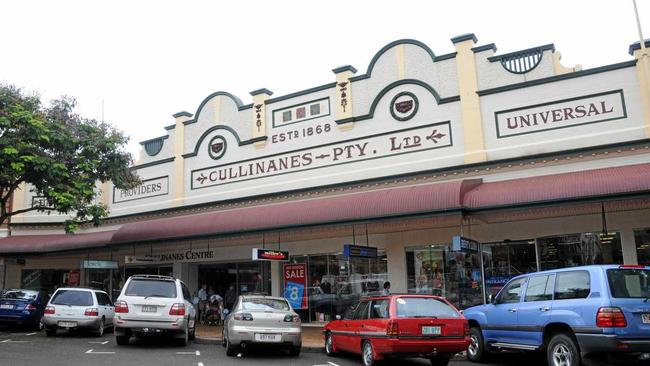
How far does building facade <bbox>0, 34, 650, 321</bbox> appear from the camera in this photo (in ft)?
48.8

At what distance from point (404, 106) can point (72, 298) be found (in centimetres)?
1160

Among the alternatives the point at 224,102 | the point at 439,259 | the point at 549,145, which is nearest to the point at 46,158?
the point at 224,102

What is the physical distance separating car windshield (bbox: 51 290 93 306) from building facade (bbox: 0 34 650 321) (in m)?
3.98

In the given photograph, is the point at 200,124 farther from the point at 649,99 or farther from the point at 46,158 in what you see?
the point at 649,99

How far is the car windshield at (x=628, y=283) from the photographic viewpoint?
9.10 metres

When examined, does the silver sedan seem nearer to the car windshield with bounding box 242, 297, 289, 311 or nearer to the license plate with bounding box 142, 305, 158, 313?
the car windshield with bounding box 242, 297, 289, 311

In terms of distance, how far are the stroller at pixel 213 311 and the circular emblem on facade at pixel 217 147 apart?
550 centimetres

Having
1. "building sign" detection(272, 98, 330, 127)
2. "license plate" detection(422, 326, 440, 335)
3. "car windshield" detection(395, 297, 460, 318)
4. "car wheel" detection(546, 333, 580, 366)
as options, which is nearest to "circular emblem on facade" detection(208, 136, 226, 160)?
"building sign" detection(272, 98, 330, 127)

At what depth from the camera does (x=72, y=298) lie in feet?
54.6

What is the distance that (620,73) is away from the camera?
15.2 meters

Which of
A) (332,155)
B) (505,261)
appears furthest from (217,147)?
(505,261)

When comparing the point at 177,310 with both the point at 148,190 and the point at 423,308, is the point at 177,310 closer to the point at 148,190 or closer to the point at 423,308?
the point at 423,308

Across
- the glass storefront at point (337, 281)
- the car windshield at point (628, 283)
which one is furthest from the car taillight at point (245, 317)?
the car windshield at point (628, 283)

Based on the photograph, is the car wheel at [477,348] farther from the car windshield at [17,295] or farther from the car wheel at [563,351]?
the car windshield at [17,295]
